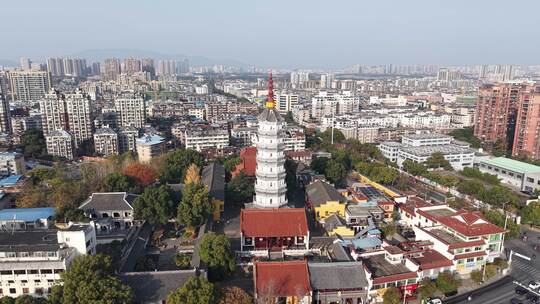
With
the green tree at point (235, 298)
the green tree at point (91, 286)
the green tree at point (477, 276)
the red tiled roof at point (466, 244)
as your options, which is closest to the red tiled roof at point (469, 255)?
the red tiled roof at point (466, 244)

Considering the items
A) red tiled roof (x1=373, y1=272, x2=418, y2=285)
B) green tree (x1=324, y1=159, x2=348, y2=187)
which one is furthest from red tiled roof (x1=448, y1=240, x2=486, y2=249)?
green tree (x1=324, y1=159, x2=348, y2=187)

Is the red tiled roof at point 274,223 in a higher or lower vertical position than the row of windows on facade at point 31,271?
higher

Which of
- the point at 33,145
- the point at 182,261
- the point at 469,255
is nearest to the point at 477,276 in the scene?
the point at 469,255

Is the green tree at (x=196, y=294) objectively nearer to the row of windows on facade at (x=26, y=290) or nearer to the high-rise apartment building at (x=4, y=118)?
the row of windows on facade at (x=26, y=290)

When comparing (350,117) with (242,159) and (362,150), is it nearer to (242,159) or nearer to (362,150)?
(362,150)

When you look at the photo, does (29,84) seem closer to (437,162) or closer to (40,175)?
(40,175)

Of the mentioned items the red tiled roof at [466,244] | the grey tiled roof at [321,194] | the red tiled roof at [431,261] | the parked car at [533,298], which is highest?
the grey tiled roof at [321,194]

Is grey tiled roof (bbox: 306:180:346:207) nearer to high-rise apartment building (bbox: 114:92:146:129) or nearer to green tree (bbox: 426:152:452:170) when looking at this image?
green tree (bbox: 426:152:452:170)
